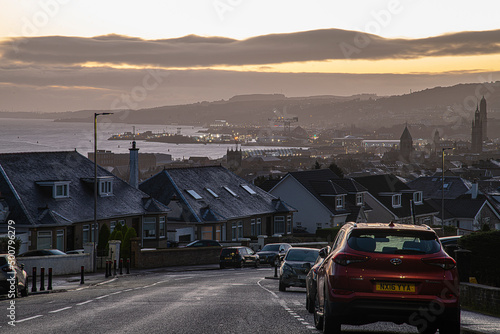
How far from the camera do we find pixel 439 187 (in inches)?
3895

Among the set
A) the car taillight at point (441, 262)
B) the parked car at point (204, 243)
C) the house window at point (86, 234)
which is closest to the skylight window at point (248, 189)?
the parked car at point (204, 243)

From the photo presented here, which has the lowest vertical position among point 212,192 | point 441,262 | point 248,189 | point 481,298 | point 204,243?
point 204,243

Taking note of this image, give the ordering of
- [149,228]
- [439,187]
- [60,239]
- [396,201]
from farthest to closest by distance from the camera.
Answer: [439,187] < [396,201] < [149,228] < [60,239]

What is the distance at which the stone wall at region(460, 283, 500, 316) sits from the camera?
18109mm

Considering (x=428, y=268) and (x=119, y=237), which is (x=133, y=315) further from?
(x=119, y=237)

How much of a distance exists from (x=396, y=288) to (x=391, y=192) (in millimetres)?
68875

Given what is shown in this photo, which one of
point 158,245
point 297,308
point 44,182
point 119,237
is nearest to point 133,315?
point 297,308

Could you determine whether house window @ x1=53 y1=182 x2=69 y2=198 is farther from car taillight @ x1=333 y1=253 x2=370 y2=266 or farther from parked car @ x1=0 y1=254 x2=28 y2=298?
car taillight @ x1=333 y1=253 x2=370 y2=266

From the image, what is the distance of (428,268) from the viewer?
11.1 metres

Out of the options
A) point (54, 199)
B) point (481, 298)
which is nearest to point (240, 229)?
point (54, 199)

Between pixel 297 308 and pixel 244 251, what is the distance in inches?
1164

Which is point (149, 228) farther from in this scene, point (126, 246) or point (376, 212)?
point (376, 212)

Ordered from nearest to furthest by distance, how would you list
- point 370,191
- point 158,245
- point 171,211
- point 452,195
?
point 158,245 → point 171,211 → point 370,191 → point 452,195

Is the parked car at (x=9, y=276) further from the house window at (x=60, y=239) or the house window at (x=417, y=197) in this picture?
the house window at (x=417, y=197)
